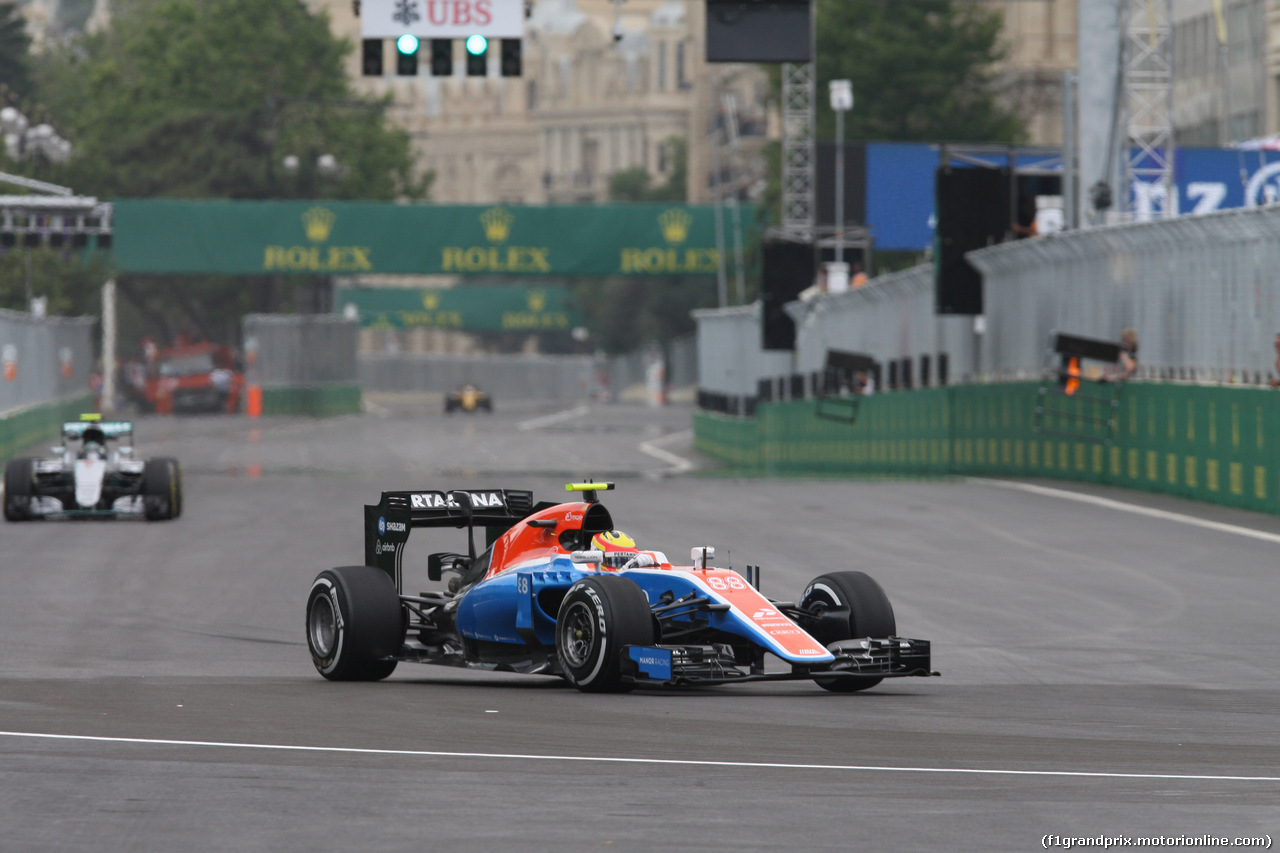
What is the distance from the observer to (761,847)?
258 inches

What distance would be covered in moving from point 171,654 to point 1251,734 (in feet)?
20.1

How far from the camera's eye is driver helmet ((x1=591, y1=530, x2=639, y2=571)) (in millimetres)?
10594

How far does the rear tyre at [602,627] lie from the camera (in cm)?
987

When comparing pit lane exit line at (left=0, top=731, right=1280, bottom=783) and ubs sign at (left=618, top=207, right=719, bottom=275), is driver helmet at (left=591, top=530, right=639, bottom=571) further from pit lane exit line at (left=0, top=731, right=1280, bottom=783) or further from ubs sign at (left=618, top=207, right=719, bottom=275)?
ubs sign at (left=618, top=207, right=719, bottom=275)

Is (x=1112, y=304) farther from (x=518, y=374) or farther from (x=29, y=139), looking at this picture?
(x=518, y=374)

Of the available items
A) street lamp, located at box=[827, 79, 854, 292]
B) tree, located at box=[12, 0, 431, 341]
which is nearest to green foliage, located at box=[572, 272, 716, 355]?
tree, located at box=[12, 0, 431, 341]

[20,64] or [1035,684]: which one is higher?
[20,64]

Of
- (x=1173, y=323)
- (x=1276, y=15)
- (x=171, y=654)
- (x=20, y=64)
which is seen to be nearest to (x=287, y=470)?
(x=1173, y=323)

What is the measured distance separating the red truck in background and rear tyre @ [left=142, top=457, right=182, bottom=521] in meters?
50.1

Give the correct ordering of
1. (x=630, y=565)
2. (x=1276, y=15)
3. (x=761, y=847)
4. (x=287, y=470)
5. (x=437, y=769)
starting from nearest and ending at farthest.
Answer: (x=761, y=847)
(x=437, y=769)
(x=630, y=565)
(x=287, y=470)
(x=1276, y=15)

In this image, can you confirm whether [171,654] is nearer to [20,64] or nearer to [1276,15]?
[1276,15]

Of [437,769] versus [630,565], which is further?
[630,565]

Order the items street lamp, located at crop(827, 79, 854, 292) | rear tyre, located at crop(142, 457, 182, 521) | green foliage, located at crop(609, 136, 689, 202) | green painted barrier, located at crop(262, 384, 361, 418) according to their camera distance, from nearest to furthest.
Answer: rear tyre, located at crop(142, 457, 182, 521) < street lamp, located at crop(827, 79, 854, 292) < green painted barrier, located at crop(262, 384, 361, 418) < green foliage, located at crop(609, 136, 689, 202)

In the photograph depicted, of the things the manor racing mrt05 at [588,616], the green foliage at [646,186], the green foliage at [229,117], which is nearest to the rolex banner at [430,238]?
the green foliage at [229,117]
